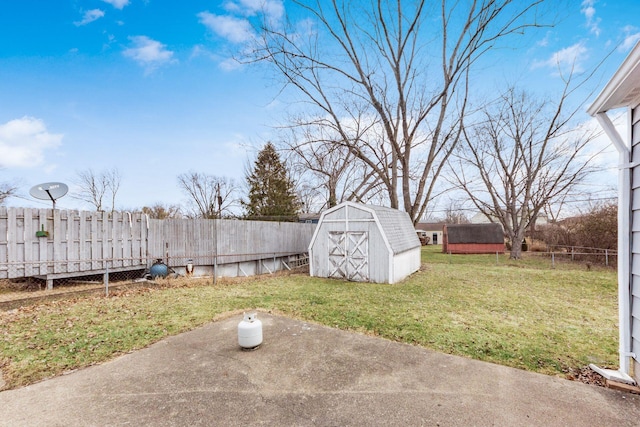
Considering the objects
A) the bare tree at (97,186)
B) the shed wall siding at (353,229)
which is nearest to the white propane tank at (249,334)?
the shed wall siding at (353,229)

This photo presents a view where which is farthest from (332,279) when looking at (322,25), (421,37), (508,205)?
(508,205)

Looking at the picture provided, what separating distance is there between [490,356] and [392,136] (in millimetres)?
12056

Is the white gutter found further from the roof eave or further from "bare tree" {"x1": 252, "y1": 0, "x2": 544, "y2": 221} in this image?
"bare tree" {"x1": 252, "y1": 0, "x2": 544, "y2": 221}

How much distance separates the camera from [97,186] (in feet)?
88.2

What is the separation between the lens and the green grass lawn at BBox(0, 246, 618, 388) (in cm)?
394

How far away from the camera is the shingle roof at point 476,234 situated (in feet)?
84.8

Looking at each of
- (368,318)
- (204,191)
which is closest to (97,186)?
(204,191)

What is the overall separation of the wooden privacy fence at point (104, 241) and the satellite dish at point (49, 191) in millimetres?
1296

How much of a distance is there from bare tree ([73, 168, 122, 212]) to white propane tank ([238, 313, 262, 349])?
2966cm

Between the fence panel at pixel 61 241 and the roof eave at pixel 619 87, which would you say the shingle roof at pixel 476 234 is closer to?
the roof eave at pixel 619 87

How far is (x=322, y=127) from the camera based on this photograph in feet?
51.8

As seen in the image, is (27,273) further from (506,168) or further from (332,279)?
(506,168)

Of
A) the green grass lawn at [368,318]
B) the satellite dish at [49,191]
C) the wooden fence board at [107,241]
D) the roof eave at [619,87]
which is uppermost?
the roof eave at [619,87]

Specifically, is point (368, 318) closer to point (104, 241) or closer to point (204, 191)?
point (104, 241)
